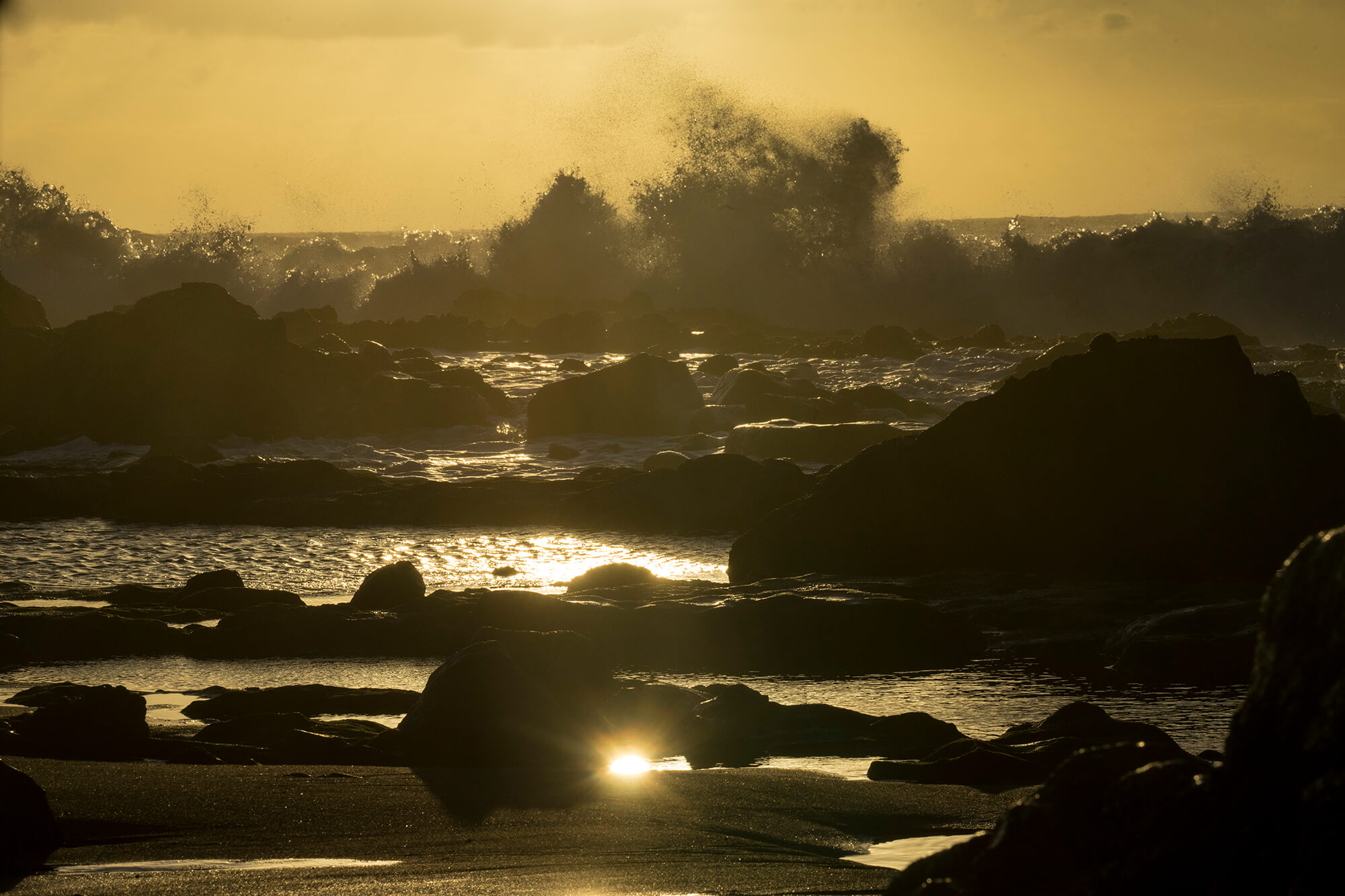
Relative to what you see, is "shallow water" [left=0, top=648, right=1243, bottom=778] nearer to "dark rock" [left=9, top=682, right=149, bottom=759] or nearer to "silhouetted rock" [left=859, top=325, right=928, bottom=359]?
"dark rock" [left=9, top=682, right=149, bottom=759]

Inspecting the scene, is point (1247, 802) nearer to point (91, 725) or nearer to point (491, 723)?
point (491, 723)

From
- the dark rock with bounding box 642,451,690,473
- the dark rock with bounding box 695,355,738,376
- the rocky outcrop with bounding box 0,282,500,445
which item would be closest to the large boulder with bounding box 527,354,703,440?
the rocky outcrop with bounding box 0,282,500,445

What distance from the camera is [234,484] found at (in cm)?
1549

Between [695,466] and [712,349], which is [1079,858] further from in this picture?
[712,349]

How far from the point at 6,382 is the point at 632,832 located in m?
20.9

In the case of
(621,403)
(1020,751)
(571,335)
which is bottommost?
(1020,751)

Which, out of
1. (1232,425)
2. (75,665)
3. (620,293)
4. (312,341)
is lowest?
(75,665)

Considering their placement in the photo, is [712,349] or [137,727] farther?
[712,349]

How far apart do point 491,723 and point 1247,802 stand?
3.86m

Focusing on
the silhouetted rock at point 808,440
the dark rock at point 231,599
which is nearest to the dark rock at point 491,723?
the dark rock at point 231,599

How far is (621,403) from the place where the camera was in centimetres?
2134

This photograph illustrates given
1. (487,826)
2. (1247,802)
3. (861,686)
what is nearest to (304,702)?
(487,826)

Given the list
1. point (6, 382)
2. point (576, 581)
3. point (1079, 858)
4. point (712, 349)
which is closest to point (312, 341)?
point (6, 382)

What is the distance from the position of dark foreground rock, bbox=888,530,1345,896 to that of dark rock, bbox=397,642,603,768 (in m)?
3.21
